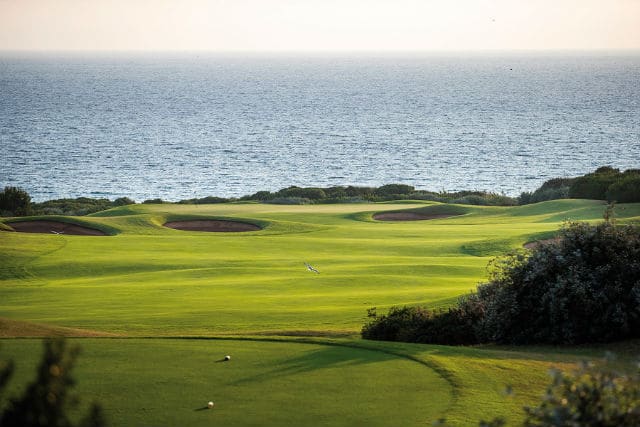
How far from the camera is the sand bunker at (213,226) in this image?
128 ft

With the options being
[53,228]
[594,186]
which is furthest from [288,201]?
[53,228]

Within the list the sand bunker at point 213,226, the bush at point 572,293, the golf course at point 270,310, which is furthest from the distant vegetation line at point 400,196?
the bush at point 572,293

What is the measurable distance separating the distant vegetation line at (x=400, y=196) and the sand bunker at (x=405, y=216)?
7.45 m

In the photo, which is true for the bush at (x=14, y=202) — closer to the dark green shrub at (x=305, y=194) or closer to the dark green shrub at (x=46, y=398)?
the dark green shrub at (x=305, y=194)

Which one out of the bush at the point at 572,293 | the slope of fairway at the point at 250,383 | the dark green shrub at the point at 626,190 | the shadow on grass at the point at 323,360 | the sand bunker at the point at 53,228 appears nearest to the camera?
the slope of fairway at the point at 250,383

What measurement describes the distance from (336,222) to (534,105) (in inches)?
5042

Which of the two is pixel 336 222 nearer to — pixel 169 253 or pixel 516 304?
pixel 169 253

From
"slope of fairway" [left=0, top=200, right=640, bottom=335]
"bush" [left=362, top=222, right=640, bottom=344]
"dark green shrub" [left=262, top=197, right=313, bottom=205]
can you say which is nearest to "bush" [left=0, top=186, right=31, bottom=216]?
"slope of fairway" [left=0, top=200, right=640, bottom=335]

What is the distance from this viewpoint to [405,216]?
4416 cm

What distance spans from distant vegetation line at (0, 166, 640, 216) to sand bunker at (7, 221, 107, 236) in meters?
12.7

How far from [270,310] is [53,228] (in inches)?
782

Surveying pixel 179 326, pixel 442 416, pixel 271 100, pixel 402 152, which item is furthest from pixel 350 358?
pixel 271 100

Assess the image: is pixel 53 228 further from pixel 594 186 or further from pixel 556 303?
pixel 556 303

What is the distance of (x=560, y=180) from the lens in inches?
2422
